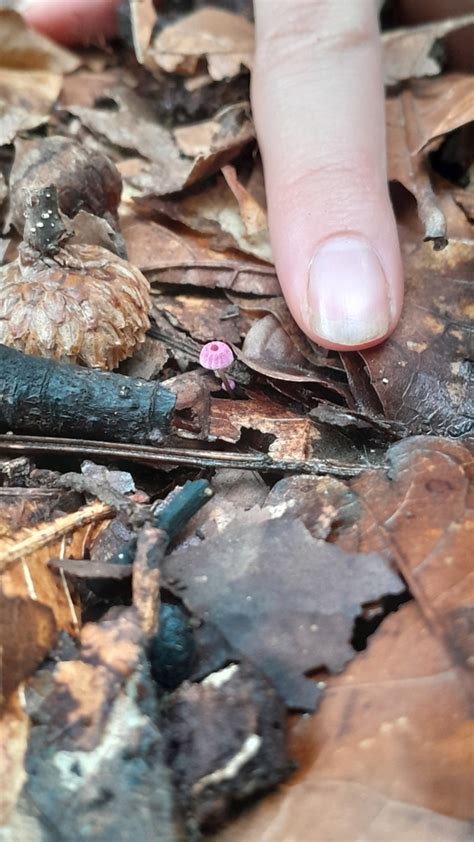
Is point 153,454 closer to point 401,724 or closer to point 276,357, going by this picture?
point 276,357

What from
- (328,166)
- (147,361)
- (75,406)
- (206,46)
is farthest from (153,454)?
(206,46)

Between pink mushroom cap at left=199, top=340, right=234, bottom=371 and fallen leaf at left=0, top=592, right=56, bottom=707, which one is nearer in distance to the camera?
fallen leaf at left=0, top=592, right=56, bottom=707

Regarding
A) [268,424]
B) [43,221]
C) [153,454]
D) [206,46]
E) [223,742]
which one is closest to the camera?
[223,742]

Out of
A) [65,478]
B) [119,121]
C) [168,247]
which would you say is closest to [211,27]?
[119,121]

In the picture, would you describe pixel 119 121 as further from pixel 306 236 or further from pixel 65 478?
pixel 65 478

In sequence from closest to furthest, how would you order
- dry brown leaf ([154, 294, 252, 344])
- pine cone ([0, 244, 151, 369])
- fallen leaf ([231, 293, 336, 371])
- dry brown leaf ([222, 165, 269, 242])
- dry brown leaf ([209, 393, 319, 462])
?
dry brown leaf ([209, 393, 319, 462])
pine cone ([0, 244, 151, 369])
fallen leaf ([231, 293, 336, 371])
dry brown leaf ([154, 294, 252, 344])
dry brown leaf ([222, 165, 269, 242])

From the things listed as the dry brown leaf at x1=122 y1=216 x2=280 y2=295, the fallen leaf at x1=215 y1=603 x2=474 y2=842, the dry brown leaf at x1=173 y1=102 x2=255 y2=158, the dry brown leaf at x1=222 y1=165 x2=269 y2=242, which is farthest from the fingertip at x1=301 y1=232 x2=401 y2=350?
the fallen leaf at x1=215 y1=603 x2=474 y2=842

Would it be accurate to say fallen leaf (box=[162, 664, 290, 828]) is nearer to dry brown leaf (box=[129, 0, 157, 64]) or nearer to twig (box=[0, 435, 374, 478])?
twig (box=[0, 435, 374, 478])

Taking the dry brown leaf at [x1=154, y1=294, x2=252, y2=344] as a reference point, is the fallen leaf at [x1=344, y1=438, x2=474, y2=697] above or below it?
above
